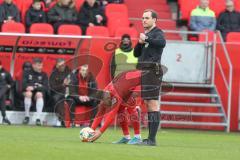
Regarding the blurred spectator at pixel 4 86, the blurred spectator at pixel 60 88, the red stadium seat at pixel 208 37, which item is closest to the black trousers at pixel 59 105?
the blurred spectator at pixel 60 88

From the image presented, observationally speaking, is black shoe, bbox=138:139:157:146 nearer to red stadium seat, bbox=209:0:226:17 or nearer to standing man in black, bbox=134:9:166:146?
standing man in black, bbox=134:9:166:146

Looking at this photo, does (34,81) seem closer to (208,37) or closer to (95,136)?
(208,37)

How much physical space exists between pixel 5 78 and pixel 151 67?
7.09 meters

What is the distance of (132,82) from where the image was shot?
12.6m

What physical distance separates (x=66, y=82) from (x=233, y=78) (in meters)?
4.39

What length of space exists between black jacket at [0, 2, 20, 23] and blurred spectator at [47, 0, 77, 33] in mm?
894


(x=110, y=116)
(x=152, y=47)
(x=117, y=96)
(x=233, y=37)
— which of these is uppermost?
(x=152, y=47)

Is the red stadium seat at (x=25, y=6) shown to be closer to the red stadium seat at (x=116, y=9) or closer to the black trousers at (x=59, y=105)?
the red stadium seat at (x=116, y=9)

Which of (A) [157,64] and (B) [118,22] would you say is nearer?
(A) [157,64]

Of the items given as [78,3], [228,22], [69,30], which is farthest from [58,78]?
[228,22]

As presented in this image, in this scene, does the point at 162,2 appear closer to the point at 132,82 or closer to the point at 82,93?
the point at 82,93

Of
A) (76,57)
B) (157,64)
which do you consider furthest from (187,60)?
(157,64)

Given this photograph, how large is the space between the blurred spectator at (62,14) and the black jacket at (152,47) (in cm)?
798

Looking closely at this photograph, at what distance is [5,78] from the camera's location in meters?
18.9
